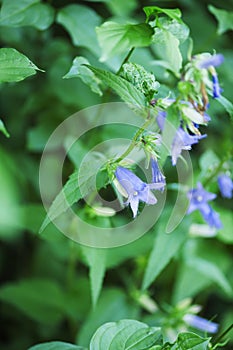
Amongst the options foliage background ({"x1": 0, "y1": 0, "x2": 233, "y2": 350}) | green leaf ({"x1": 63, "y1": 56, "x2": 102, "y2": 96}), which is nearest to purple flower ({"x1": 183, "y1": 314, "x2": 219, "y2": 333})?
foliage background ({"x1": 0, "y1": 0, "x2": 233, "y2": 350})

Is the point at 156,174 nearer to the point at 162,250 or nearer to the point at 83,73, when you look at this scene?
the point at 83,73

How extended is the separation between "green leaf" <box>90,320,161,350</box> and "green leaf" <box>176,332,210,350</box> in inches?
2.7

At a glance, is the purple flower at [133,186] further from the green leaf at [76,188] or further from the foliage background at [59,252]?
the foliage background at [59,252]

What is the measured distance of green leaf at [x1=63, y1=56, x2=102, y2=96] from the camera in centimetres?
144

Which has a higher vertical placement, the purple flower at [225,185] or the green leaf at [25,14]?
the green leaf at [25,14]

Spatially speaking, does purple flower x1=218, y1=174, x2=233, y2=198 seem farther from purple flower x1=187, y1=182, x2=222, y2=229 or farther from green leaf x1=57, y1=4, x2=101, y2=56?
green leaf x1=57, y1=4, x2=101, y2=56

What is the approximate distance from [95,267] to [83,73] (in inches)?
19.7

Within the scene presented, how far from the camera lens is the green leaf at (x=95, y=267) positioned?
157 centimetres

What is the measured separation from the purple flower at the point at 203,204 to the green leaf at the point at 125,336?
516 mm

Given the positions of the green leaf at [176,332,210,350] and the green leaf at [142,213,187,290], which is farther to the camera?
the green leaf at [142,213,187,290]

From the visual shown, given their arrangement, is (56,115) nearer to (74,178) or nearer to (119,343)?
(74,178)

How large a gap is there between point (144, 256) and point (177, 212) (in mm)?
310

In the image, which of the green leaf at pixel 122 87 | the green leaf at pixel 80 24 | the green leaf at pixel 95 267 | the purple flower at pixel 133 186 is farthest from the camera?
the green leaf at pixel 80 24

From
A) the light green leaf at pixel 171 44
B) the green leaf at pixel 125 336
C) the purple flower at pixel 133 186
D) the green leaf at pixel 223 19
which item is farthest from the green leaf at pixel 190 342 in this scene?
the green leaf at pixel 223 19
